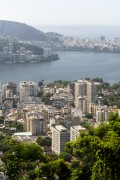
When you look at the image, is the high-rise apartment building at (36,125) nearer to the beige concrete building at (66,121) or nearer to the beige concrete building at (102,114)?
the beige concrete building at (66,121)

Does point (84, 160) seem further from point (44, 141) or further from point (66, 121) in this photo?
point (66, 121)

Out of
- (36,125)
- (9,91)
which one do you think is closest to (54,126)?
(36,125)

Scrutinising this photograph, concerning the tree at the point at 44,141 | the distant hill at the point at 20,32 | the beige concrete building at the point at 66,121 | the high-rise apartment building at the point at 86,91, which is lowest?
the tree at the point at 44,141

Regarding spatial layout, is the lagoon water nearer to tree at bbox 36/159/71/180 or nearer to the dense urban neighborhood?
the dense urban neighborhood

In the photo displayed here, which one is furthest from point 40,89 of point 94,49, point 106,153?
point 94,49

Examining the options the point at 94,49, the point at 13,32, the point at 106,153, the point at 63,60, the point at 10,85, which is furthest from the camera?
the point at 13,32

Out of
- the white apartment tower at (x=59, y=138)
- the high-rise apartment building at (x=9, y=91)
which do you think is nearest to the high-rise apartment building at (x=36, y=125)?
the white apartment tower at (x=59, y=138)

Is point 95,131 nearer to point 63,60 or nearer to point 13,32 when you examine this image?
point 63,60
